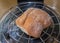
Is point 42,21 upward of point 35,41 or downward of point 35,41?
upward

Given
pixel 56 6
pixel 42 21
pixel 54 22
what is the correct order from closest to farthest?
pixel 42 21 < pixel 54 22 < pixel 56 6

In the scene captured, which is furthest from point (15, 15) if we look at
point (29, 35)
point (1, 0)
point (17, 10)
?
point (1, 0)

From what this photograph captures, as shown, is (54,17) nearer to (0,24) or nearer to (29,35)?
(29,35)

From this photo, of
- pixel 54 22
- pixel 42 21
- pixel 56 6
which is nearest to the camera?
pixel 42 21

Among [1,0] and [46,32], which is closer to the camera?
[46,32]

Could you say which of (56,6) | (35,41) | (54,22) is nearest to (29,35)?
(35,41)

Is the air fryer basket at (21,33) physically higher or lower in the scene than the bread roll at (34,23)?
lower

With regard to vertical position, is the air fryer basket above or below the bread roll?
below
